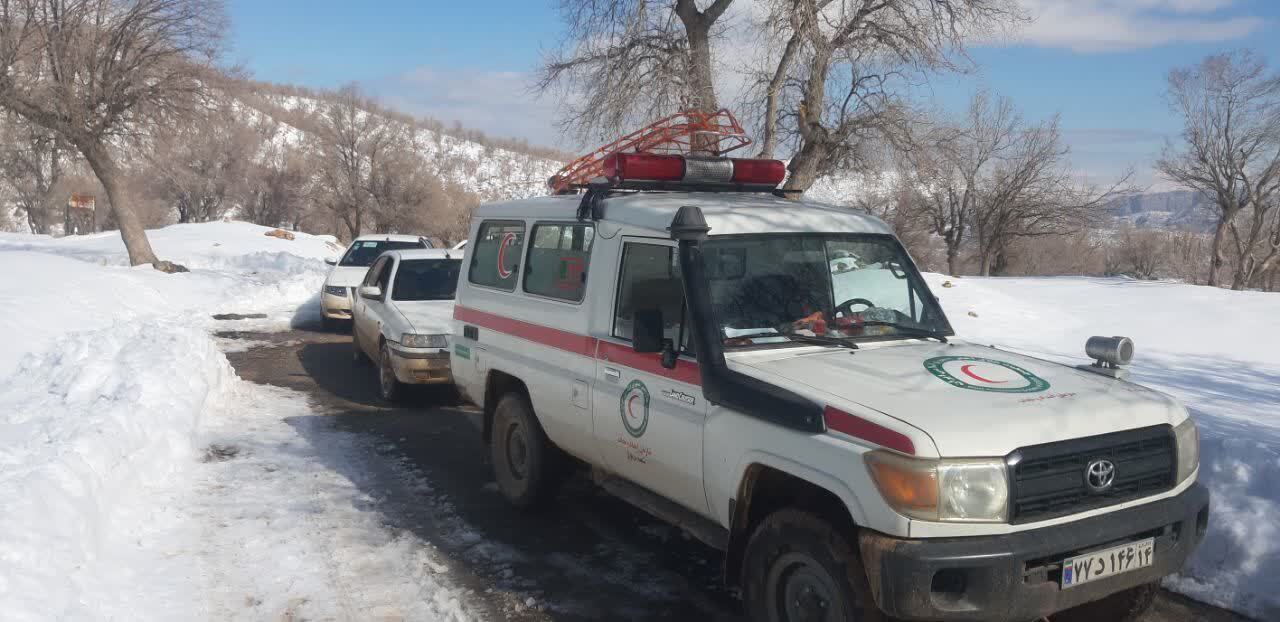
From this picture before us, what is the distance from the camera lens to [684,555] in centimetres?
540

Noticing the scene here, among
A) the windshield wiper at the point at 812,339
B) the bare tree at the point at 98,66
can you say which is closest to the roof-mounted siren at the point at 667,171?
the windshield wiper at the point at 812,339

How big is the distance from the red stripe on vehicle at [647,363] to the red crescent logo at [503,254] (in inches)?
62.5

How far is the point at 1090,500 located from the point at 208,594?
4220 millimetres

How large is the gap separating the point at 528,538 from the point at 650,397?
5.28ft

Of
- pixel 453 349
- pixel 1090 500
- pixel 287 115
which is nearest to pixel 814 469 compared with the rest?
pixel 1090 500

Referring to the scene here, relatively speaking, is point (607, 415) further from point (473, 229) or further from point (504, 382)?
point (473, 229)

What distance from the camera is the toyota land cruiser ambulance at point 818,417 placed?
3.30 metres

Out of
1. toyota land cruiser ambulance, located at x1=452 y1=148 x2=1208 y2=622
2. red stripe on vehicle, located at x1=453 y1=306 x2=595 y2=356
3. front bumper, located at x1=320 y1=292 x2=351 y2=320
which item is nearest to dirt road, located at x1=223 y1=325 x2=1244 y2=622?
toyota land cruiser ambulance, located at x1=452 y1=148 x2=1208 y2=622

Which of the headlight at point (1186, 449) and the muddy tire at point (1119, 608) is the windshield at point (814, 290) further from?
the muddy tire at point (1119, 608)

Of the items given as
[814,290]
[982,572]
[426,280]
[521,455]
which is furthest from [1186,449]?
[426,280]

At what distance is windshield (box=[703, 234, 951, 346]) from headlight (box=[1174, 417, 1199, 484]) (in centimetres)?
124

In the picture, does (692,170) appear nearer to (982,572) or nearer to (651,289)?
(651,289)

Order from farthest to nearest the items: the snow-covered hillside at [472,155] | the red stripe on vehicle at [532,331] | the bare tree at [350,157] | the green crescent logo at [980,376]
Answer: the snow-covered hillside at [472,155] → the bare tree at [350,157] → the red stripe on vehicle at [532,331] → the green crescent logo at [980,376]

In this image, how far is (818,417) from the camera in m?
3.54
